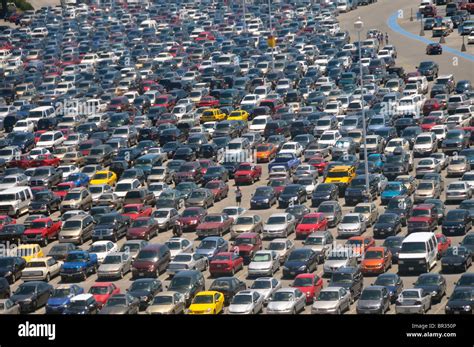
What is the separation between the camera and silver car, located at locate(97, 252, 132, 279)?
4206 centimetres

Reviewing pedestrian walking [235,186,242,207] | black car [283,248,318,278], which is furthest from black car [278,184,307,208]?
black car [283,248,318,278]

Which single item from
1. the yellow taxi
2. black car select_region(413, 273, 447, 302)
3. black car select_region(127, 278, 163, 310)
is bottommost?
the yellow taxi

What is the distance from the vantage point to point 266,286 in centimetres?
3594

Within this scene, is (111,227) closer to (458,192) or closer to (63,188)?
(63,188)

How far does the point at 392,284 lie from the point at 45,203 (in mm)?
25182

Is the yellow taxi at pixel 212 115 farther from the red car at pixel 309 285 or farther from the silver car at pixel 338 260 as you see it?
the red car at pixel 309 285

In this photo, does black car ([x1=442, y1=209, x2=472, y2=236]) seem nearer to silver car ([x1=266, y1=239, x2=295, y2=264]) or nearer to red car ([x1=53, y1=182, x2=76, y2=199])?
silver car ([x1=266, y1=239, x2=295, y2=264])

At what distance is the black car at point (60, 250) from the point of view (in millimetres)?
45188

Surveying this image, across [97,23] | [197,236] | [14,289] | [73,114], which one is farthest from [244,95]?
[97,23]

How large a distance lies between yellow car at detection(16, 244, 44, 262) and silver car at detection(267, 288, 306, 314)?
15123mm

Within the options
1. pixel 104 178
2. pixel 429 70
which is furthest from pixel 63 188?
pixel 429 70

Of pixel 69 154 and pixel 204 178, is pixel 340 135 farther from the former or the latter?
pixel 69 154

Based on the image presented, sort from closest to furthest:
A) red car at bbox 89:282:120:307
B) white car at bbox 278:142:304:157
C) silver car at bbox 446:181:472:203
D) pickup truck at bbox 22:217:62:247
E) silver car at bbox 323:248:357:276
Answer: red car at bbox 89:282:120:307 → silver car at bbox 323:248:357:276 → silver car at bbox 446:181:472:203 → pickup truck at bbox 22:217:62:247 → white car at bbox 278:142:304:157

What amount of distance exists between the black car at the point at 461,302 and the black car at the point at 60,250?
61.7 ft
